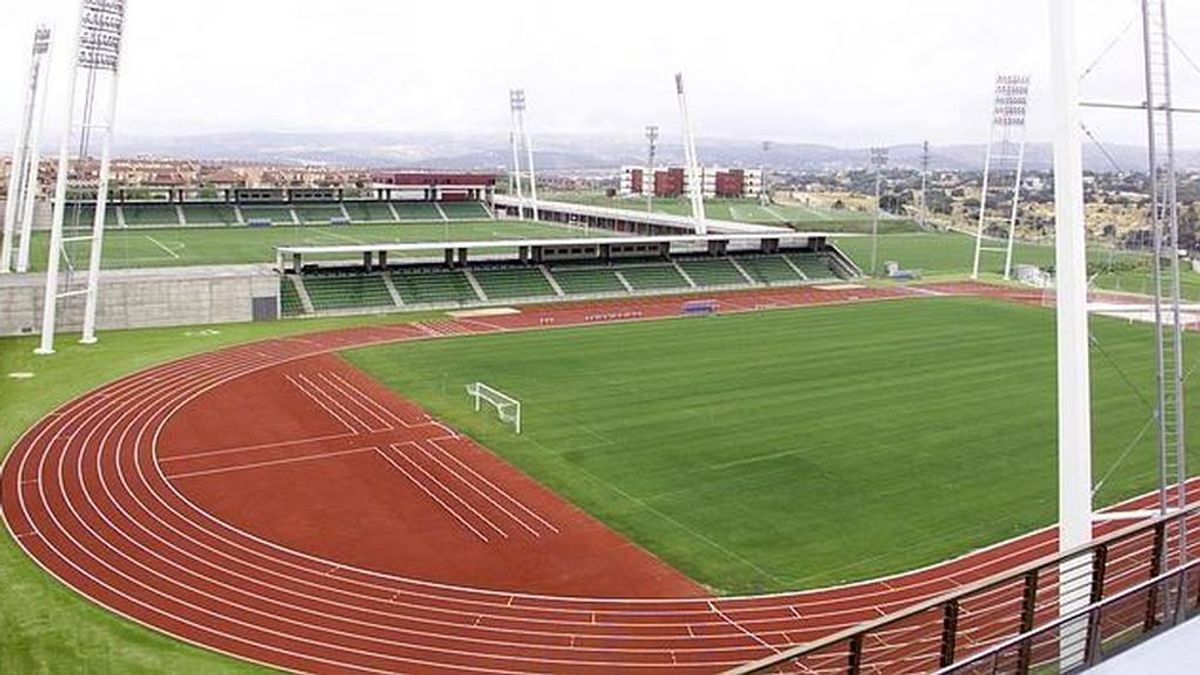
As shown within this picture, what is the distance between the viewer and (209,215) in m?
86.5

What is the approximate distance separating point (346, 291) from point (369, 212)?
1769 inches

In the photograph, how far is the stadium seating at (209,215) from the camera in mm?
84938

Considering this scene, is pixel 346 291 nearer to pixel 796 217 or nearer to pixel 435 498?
pixel 435 498

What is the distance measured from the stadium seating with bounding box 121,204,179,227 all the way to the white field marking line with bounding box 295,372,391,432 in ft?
176

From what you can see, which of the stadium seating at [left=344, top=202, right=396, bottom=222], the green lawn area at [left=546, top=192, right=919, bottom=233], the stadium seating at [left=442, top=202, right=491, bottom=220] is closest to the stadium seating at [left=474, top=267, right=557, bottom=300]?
the stadium seating at [left=344, top=202, right=396, bottom=222]

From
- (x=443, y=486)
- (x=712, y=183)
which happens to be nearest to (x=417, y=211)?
(x=443, y=486)

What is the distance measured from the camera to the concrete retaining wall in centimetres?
4056

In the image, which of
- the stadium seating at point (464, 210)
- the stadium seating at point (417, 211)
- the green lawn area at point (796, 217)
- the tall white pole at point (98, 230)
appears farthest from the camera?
the green lawn area at point (796, 217)

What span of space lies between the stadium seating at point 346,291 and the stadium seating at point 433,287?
0.96 meters

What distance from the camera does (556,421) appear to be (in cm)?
2886

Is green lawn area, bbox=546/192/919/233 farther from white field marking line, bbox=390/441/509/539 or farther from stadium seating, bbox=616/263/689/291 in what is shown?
white field marking line, bbox=390/441/509/539

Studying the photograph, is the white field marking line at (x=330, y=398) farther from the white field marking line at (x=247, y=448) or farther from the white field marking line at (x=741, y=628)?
the white field marking line at (x=741, y=628)

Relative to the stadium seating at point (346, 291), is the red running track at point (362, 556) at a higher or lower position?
lower

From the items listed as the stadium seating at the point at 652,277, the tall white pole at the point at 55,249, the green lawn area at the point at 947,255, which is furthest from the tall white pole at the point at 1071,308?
the green lawn area at the point at 947,255
